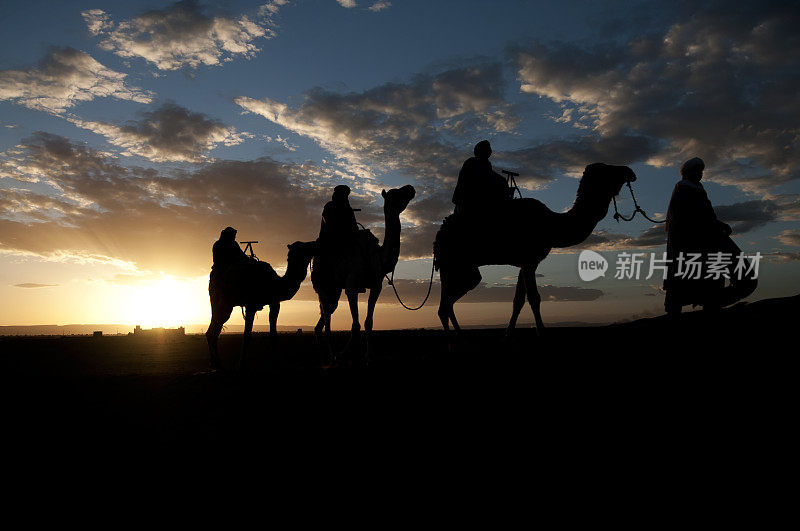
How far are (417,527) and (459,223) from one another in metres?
7.95

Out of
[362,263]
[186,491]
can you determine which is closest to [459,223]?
[362,263]

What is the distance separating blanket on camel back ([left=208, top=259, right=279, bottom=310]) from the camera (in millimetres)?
12055

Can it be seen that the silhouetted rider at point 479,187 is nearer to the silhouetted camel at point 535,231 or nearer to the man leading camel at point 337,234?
the silhouetted camel at point 535,231

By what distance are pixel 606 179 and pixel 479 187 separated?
2.49 m

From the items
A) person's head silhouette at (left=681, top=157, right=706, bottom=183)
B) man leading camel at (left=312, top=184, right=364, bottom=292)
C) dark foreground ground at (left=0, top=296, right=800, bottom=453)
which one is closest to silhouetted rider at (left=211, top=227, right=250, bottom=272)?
man leading camel at (left=312, top=184, right=364, bottom=292)

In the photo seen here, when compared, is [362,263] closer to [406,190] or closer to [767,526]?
[406,190]

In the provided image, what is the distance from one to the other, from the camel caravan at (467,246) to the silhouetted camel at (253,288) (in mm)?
26

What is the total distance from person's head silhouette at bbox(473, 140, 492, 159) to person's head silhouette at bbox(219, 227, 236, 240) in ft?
21.9

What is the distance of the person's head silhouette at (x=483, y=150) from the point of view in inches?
427

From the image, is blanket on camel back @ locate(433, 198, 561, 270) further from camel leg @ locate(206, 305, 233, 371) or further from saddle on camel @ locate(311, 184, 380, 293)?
camel leg @ locate(206, 305, 233, 371)

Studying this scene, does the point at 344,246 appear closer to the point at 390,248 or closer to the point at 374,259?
the point at 374,259

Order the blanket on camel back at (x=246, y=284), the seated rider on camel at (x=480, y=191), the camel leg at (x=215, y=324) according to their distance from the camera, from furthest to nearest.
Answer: the camel leg at (x=215, y=324) → the blanket on camel back at (x=246, y=284) → the seated rider on camel at (x=480, y=191)

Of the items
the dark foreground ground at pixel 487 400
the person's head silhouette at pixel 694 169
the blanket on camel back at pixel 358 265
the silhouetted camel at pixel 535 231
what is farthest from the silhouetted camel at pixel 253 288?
the person's head silhouette at pixel 694 169

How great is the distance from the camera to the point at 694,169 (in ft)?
30.4
